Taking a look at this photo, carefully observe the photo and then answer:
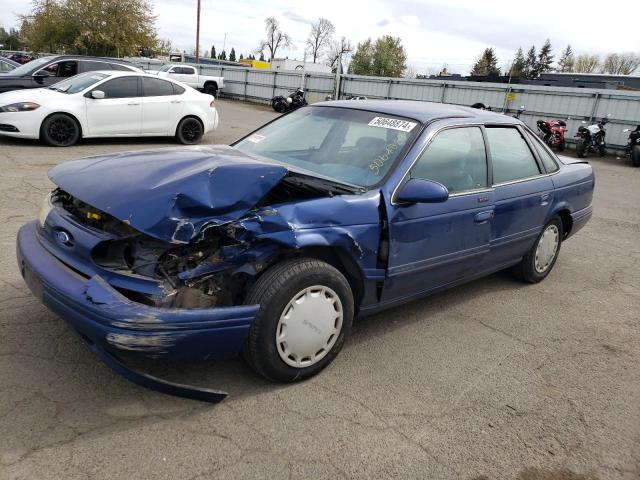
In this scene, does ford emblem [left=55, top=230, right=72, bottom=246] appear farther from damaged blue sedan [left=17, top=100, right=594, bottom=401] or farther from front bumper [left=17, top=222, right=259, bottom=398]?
front bumper [left=17, top=222, right=259, bottom=398]

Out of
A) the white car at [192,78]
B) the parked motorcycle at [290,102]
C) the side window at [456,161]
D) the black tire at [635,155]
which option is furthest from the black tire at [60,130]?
the white car at [192,78]

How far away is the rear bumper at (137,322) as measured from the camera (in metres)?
2.34

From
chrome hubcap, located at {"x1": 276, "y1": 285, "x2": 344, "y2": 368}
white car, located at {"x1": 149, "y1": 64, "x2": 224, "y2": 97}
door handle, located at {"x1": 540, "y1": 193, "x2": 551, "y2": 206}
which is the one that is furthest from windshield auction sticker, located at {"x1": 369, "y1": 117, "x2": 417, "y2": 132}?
white car, located at {"x1": 149, "y1": 64, "x2": 224, "y2": 97}

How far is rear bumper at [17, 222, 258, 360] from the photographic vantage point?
2.34 meters

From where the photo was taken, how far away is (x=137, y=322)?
7.64 ft

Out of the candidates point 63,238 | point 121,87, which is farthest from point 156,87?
point 63,238

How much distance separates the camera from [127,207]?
253 cm

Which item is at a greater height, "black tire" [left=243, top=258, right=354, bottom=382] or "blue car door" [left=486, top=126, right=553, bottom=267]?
"blue car door" [left=486, top=126, right=553, bottom=267]

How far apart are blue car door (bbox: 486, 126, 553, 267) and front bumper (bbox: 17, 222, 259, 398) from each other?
7.58 ft

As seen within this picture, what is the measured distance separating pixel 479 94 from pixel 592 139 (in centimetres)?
542

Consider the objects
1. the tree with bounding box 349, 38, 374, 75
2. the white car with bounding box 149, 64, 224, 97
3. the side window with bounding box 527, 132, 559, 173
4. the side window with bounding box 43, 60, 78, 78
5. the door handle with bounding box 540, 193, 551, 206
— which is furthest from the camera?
the tree with bounding box 349, 38, 374, 75

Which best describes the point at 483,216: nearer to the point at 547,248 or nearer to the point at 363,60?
the point at 547,248

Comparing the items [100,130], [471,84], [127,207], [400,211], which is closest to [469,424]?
[400,211]

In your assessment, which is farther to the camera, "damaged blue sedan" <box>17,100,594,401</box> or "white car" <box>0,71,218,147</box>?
"white car" <box>0,71,218,147</box>
